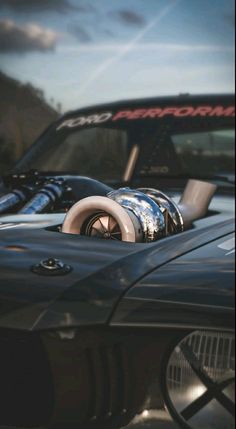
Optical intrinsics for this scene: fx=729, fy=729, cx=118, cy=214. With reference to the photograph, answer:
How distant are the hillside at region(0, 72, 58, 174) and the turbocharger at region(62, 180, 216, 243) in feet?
1.30

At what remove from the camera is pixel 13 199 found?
7.76 feet

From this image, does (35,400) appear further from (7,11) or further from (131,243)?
(7,11)

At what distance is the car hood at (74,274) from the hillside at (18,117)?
45cm

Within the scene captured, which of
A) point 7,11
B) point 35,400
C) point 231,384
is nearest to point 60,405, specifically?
point 35,400

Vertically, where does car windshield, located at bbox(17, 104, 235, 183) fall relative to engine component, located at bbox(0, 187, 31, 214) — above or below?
above

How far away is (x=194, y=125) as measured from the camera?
8.37 ft

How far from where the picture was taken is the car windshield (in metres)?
2.37

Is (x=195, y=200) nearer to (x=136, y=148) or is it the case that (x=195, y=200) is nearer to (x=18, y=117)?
(x=136, y=148)

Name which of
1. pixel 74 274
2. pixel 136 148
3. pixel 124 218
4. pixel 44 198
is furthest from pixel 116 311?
pixel 136 148

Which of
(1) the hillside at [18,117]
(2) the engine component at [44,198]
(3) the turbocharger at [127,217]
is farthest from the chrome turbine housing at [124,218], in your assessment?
(1) the hillside at [18,117]

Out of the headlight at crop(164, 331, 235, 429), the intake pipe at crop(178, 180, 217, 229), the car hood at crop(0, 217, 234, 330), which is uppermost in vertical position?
the intake pipe at crop(178, 180, 217, 229)

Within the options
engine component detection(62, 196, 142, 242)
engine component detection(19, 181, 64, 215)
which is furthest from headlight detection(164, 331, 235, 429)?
engine component detection(19, 181, 64, 215)

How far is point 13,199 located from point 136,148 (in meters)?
0.46

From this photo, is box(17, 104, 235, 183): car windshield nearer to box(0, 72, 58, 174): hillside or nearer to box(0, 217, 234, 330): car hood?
box(0, 72, 58, 174): hillside
